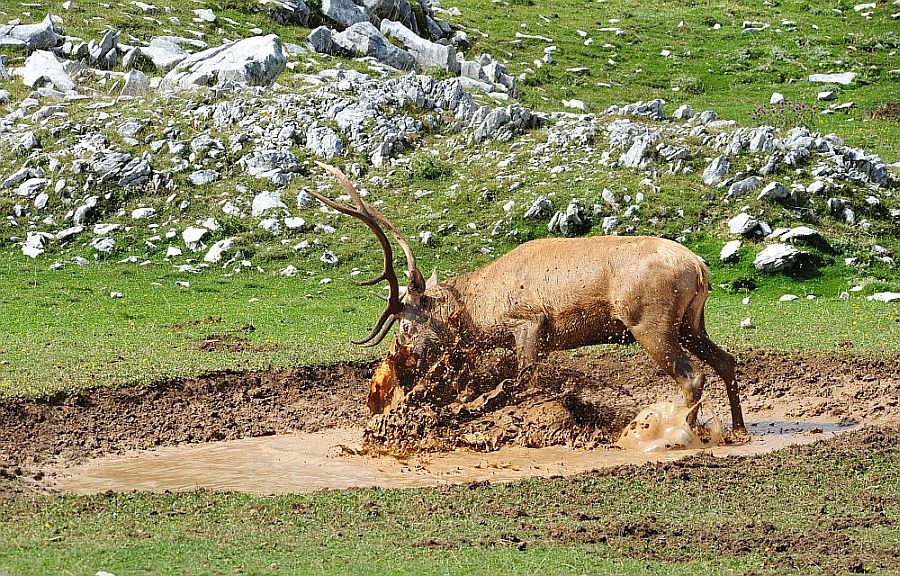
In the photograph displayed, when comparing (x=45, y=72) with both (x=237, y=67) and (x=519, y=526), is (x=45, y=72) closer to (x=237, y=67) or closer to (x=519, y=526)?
(x=237, y=67)

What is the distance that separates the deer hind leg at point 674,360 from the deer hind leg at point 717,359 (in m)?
0.38

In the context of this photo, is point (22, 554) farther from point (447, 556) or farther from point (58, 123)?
point (58, 123)

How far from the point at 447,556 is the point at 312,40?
23947 mm

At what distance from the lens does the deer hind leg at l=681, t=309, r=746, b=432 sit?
35.3 feet

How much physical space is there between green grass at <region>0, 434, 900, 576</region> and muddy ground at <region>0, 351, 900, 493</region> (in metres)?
2.17

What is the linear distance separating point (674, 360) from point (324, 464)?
3.29 m

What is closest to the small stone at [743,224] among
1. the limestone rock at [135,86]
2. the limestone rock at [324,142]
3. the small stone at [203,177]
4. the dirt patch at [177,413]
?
the limestone rock at [324,142]

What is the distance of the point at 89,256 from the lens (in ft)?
66.5

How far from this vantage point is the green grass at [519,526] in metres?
6.69

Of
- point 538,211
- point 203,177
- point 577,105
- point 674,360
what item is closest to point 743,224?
point 538,211

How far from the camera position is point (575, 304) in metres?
10.5

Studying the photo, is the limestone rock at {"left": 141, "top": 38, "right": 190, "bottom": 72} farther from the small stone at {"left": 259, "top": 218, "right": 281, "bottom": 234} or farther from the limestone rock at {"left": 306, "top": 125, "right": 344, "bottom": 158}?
the small stone at {"left": 259, "top": 218, "right": 281, "bottom": 234}

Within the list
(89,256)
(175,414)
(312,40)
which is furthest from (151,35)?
(175,414)

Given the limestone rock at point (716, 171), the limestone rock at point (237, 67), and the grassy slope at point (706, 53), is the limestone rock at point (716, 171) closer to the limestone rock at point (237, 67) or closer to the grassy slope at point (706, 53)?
the grassy slope at point (706, 53)
